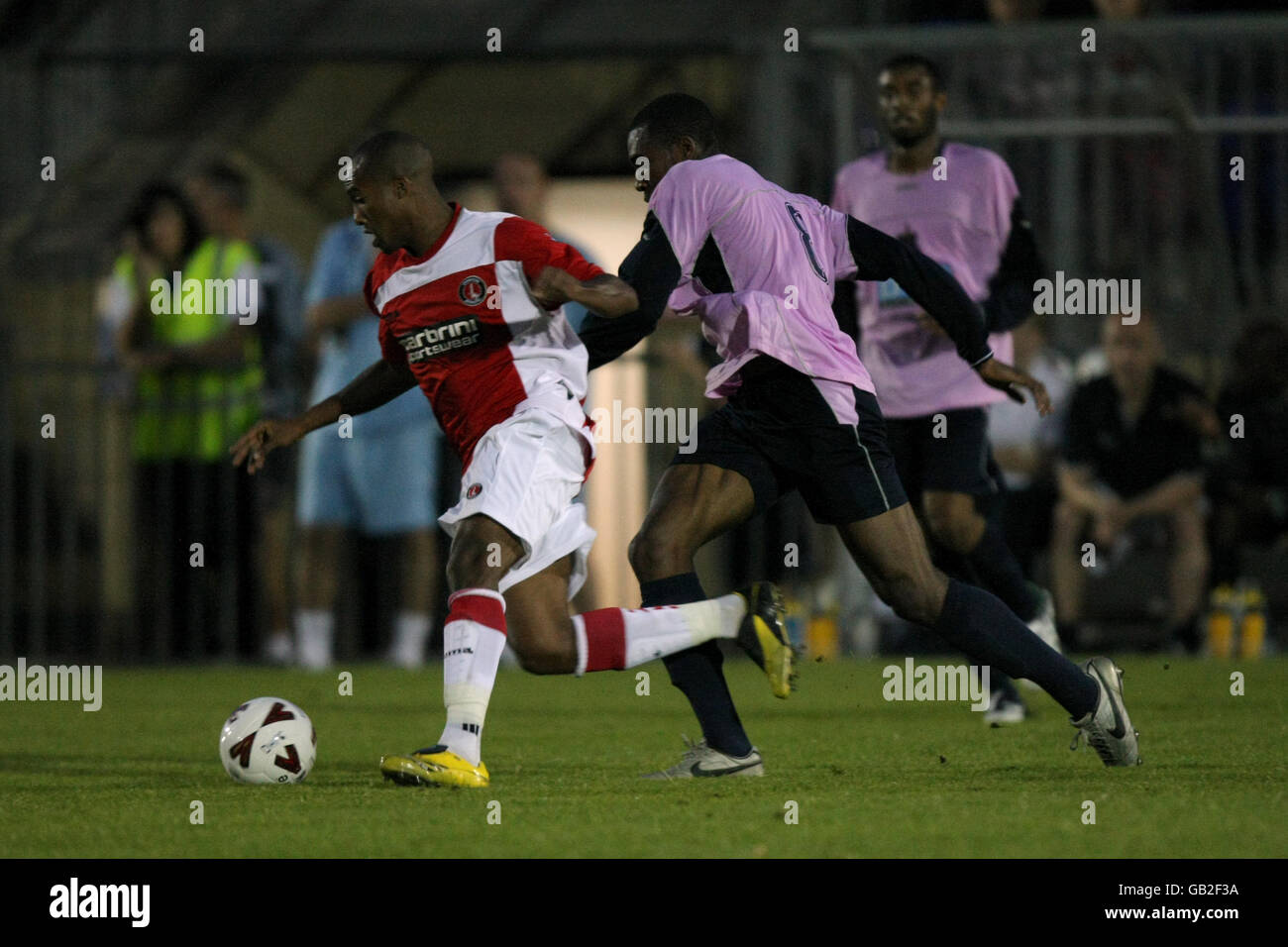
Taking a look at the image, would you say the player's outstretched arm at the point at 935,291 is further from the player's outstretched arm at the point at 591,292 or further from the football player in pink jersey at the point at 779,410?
the player's outstretched arm at the point at 591,292

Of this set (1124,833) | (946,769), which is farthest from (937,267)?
(1124,833)

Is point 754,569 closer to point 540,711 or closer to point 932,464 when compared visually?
point 540,711

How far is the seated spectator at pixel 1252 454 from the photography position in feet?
38.5

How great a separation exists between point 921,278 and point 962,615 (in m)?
0.99

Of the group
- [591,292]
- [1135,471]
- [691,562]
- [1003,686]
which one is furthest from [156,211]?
[591,292]

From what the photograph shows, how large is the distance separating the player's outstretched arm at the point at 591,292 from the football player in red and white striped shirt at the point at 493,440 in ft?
0.30

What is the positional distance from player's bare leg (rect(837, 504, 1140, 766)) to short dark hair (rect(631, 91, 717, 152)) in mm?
1219

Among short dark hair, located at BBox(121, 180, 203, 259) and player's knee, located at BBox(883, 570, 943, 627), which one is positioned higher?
short dark hair, located at BBox(121, 180, 203, 259)

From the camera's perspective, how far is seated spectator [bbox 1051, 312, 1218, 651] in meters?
11.8

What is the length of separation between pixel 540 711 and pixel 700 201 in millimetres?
3723

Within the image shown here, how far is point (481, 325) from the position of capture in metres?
6.55

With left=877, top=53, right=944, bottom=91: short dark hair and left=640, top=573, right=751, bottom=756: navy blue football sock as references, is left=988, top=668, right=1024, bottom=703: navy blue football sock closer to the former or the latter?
left=640, top=573, right=751, bottom=756: navy blue football sock

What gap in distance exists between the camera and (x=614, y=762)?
714cm
